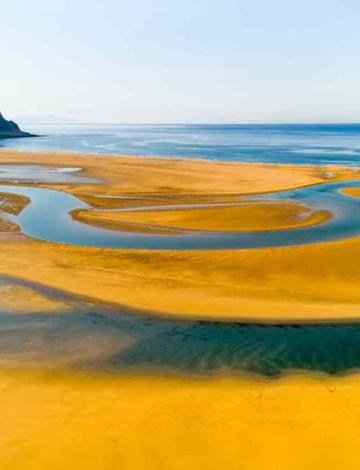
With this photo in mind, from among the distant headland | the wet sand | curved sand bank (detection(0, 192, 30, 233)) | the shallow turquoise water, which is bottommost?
the shallow turquoise water

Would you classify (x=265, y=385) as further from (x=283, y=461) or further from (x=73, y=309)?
(x=73, y=309)

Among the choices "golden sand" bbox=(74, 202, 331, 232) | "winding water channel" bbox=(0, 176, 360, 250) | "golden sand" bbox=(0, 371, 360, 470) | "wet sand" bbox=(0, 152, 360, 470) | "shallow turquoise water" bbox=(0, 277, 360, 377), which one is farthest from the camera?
"golden sand" bbox=(74, 202, 331, 232)

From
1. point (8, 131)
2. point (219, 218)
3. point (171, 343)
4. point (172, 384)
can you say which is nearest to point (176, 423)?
point (172, 384)

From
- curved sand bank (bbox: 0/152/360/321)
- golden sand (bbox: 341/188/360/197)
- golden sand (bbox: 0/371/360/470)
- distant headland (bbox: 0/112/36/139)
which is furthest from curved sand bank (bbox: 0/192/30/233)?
distant headland (bbox: 0/112/36/139)

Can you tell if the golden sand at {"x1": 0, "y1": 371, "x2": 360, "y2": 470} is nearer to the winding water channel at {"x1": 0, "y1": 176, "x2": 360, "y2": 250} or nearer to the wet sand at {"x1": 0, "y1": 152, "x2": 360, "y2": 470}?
the wet sand at {"x1": 0, "y1": 152, "x2": 360, "y2": 470}

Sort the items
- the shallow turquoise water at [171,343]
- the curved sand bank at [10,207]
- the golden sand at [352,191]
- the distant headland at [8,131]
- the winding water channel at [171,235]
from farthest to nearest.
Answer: the distant headland at [8,131] < the golden sand at [352,191] < the curved sand bank at [10,207] < the winding water channel at [171,235] < the shallow turquoise water at [171,343]

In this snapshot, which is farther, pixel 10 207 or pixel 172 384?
pixel 10 207

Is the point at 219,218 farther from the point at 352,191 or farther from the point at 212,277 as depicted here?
the point at 352,191

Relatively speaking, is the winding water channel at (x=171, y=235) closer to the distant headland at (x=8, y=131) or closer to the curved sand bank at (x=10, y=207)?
the curved sand bank at (x=10, y=207)

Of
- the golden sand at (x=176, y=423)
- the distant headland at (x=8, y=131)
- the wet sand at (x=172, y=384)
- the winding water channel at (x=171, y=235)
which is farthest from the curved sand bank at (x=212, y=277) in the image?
the distant headland at (x=8, y=131)
